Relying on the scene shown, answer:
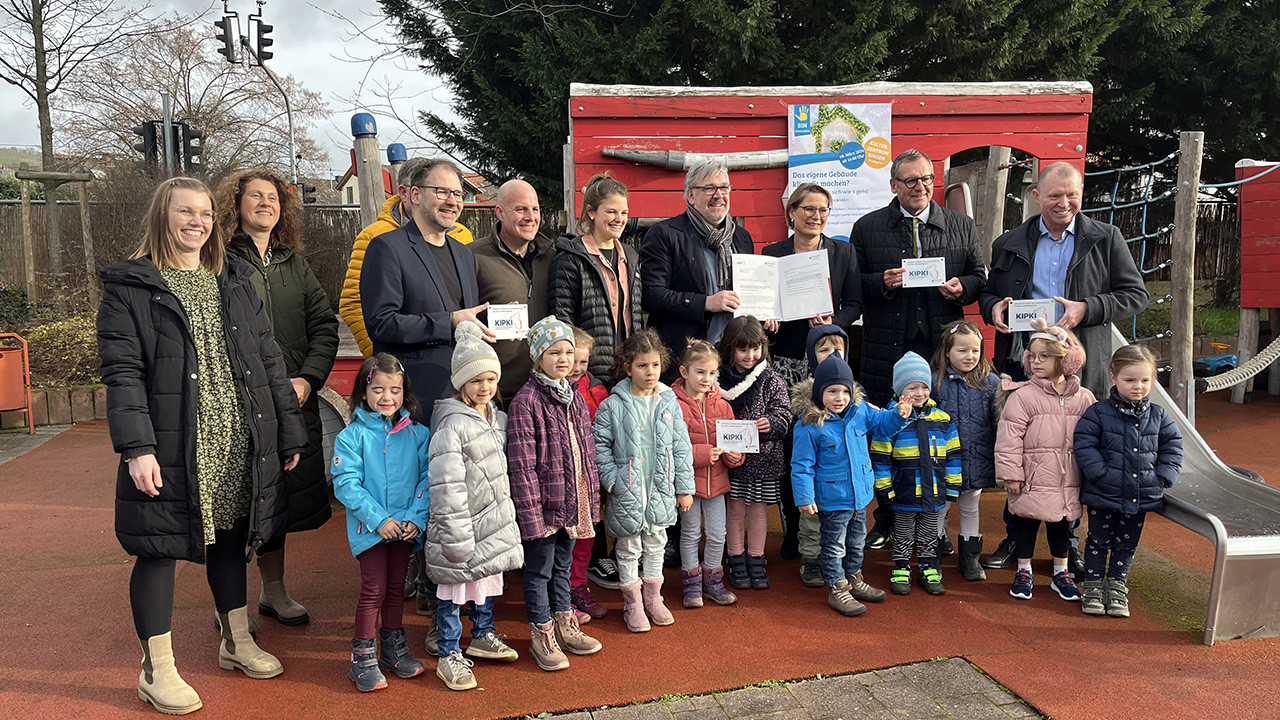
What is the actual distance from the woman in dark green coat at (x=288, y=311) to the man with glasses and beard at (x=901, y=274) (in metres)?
2.99

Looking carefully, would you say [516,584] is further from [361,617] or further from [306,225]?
[306,225]

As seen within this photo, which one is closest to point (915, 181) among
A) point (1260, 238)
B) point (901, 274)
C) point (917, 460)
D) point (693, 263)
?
point (901, 274)

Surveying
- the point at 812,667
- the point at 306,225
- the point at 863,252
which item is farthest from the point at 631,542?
the point at 306,225

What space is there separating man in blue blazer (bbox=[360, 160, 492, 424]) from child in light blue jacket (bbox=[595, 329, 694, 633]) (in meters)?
0.76

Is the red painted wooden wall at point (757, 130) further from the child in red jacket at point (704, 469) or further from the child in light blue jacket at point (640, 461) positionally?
the child in light blue jacket at point (640, 461)

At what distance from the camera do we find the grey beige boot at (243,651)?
365cm

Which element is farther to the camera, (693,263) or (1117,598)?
(693,263)

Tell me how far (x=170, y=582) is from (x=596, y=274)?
229cm

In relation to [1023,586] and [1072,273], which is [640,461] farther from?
[1072,273]

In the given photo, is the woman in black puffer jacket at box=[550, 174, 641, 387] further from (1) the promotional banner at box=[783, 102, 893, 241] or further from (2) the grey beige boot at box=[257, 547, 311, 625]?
(1) the promotional banner at box=[783, 102, 893, 241]

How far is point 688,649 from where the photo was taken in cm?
388

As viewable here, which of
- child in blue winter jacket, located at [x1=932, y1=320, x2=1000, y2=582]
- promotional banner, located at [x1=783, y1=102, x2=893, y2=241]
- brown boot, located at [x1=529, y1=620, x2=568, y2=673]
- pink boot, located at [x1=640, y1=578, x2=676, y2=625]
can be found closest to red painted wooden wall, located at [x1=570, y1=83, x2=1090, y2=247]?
promotional banner, located at [x1=783, y1=102, x2=893, y2=241]

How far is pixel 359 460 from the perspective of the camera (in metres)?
3.51

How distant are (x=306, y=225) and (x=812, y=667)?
582 inches
